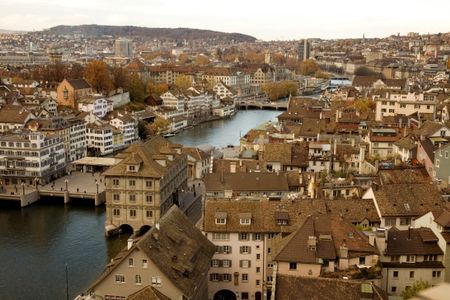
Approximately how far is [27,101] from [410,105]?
4899cm

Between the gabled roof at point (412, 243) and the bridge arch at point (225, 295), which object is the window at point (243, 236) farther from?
the gabled roof at point (412, 243)

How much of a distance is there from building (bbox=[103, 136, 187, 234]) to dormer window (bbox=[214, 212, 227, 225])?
10.7m

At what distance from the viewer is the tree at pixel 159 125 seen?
3032 inches

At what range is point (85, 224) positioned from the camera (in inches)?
1582

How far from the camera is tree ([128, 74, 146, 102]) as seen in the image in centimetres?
9769

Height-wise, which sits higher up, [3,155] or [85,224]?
[3,155]

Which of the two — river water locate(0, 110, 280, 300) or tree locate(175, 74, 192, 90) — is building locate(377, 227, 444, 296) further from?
tree locate(175, 74, 192, 90)

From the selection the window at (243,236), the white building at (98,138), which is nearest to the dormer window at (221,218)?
the window at (243,236)

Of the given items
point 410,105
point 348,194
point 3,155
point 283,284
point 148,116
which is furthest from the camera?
point 148,116

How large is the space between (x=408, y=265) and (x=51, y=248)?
2220 cm

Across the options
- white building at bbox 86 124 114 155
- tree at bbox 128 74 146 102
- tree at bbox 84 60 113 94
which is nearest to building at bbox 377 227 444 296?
white building at bbox 86 124 114 155

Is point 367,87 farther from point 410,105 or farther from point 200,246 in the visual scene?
point 200,246

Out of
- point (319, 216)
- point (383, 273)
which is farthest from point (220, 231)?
point (383, 273)

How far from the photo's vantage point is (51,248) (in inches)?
1398
